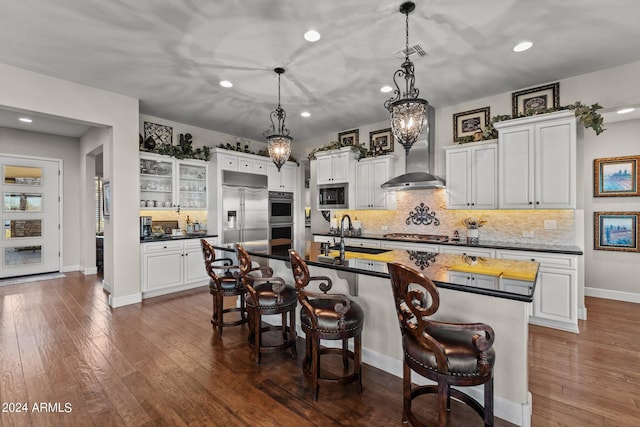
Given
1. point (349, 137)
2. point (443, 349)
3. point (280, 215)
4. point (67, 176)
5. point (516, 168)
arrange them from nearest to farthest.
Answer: point (443, 349) < point (516, 168) < point (349, 137) < point (67, 176) < point (280, 215)

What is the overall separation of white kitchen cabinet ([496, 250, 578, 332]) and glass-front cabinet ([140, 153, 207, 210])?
5.62 meters

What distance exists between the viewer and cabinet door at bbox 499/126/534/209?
3754 mm

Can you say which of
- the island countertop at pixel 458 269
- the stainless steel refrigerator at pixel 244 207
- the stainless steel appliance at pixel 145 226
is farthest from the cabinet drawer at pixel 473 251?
the stainless steel appliance at pixel 145 226

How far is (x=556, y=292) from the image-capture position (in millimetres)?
3344

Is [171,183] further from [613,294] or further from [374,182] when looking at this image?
[613,294]

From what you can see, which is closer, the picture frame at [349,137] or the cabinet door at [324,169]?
the cabinet door at [324,169]

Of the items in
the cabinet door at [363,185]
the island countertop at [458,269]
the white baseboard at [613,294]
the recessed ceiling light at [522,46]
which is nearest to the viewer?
the island countertop at [458,269]

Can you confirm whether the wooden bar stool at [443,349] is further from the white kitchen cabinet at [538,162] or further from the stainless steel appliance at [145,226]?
the stainless steel appliance at [145,226]

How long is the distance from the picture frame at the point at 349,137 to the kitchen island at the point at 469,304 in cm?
384

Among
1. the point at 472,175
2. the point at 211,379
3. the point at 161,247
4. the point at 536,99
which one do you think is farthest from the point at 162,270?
the point at 536,99

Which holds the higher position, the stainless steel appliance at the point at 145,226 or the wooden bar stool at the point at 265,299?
the stainless steel appliance at the point at 145,226

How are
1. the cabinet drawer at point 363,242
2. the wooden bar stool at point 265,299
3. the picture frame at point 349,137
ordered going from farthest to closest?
1. the picture frame at point 349,137
2. the cabinet drawer at point 363,242
3. the wooden bar stool at point 265,299

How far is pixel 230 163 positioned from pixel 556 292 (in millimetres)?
5647

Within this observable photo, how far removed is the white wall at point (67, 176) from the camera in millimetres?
6082
